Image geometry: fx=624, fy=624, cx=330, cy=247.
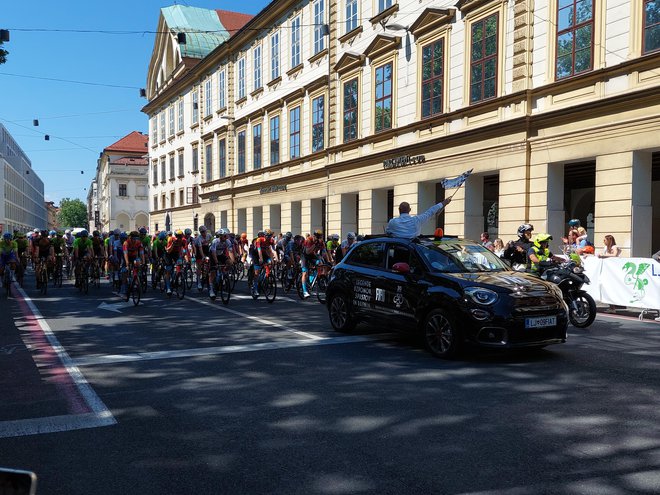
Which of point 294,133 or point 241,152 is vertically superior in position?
point 294,133

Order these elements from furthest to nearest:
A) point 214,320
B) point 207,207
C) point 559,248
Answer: point 207,207
point 559,248
point 214,320

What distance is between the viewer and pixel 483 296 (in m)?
7.39

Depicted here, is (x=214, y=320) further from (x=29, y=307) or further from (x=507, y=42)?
(x=507, y=42)

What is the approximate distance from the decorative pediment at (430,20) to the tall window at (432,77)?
0.53 meters

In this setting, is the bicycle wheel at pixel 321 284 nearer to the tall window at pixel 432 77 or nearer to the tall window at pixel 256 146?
the tall window at pixel 432 77

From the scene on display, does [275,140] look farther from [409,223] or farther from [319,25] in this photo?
[409,223]

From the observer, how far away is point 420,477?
12.9 feet

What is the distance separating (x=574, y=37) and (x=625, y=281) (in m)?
7.01

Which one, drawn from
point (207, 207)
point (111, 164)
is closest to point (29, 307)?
point (207, 207)

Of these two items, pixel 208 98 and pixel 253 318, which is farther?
pixel 208 98

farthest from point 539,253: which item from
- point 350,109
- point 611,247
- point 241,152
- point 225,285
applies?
point 241,152

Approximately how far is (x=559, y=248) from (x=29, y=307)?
13.5 metres

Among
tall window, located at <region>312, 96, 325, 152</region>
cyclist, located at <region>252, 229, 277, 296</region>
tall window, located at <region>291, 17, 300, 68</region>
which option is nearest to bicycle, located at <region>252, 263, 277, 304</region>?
cyclist, located at <region>252, 229, 277, 296</region>

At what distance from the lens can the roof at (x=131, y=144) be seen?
88.7 metres
